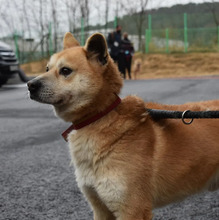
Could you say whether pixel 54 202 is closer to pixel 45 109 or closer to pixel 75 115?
pixel 75 115

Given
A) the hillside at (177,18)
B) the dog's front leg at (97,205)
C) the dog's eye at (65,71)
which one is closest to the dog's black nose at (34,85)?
the dog's eye at (65,71)

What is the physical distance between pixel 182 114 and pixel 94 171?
0.70m

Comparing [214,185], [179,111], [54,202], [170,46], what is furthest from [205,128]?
[170,46]

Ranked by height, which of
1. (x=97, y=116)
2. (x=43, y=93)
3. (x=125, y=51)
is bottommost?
(x=125, y=51)

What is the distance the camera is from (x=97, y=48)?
268 cm

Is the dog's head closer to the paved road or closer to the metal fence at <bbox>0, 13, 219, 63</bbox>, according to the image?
the paved road

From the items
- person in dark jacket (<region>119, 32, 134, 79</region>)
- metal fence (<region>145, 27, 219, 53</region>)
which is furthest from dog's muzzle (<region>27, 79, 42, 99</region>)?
metal fence (<region>145, 27, 219, 53</region>)

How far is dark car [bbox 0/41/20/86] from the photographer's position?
15195 mm

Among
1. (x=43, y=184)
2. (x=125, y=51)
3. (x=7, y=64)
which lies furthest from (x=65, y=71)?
(x=125, y=51)

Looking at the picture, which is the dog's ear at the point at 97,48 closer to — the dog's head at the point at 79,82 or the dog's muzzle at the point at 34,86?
the dog's head at the point at 79,82

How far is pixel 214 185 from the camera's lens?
2.74m

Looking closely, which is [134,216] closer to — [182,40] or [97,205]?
[97,205]

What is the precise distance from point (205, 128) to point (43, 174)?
2.35 meters

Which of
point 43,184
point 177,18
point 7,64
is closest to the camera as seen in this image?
point 43,184
